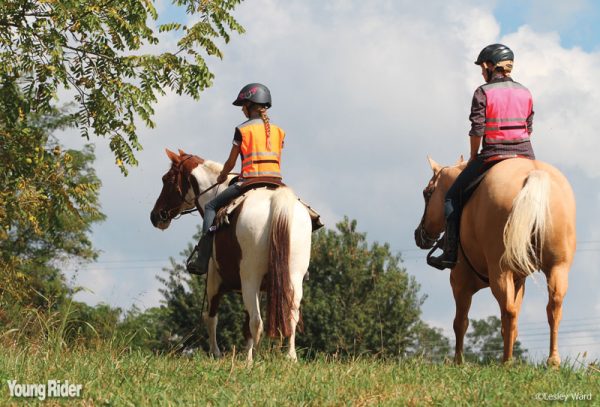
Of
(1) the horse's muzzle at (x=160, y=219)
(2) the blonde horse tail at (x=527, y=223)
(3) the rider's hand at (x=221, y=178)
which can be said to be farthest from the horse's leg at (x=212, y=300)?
(2) the blonde horse tail at (x=527, y=223)

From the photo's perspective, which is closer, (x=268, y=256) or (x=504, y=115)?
(x=504, y=115)

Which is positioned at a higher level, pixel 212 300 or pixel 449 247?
pixel 449 247

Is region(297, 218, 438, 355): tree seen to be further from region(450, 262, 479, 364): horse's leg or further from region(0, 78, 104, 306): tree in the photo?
region(450, 262, 479, 364): horse's leg

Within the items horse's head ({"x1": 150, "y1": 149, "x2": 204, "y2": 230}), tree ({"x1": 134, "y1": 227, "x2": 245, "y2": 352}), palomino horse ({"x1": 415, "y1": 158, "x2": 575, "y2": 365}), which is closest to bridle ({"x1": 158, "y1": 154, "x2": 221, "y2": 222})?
horse's head ({"x1": 150, "y1": 149, "x2": 204, "y2": 230})

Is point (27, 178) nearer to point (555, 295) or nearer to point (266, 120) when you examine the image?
point (266, 120)

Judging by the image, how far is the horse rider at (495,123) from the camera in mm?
9844

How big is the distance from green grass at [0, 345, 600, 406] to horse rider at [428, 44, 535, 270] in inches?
74.9

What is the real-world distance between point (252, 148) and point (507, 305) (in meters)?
3.89

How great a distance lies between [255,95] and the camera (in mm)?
11703

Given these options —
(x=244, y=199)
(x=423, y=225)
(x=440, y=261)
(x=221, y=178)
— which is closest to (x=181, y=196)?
(x=221, y=178)

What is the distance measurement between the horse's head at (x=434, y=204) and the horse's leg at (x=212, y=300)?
256 cm

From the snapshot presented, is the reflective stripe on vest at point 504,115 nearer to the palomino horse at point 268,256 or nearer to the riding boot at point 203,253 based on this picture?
the palomino horse at point 268,256

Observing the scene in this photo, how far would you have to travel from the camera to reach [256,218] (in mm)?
10922

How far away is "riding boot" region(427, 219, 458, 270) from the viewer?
1025 centimetres
